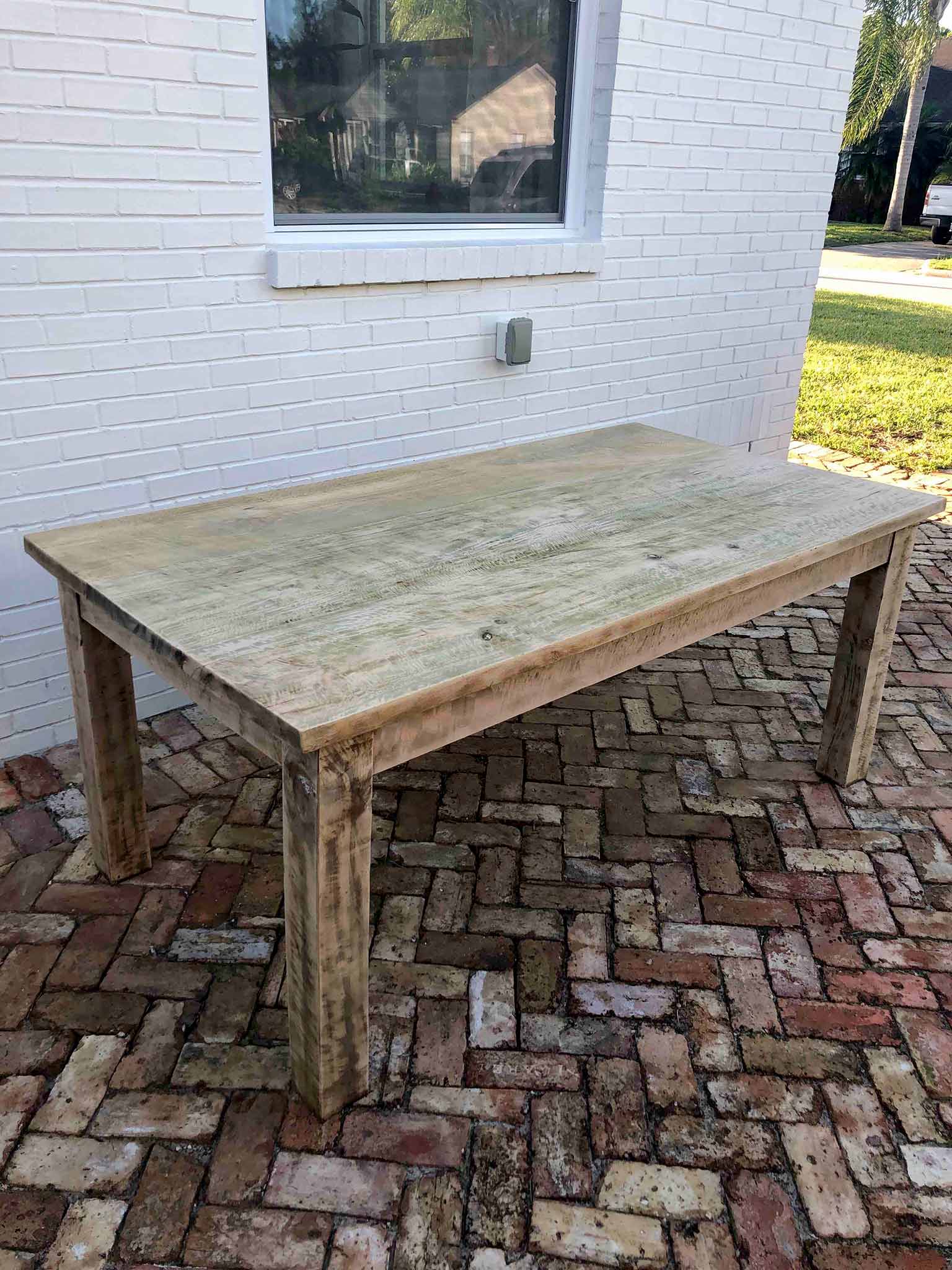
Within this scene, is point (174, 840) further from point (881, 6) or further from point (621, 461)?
point (881, 6)

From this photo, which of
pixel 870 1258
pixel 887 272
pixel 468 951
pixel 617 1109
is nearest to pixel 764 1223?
pixel 870 1258

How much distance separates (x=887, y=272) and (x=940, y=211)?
185 inches

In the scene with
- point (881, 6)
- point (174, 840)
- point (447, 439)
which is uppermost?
point (881, 6)

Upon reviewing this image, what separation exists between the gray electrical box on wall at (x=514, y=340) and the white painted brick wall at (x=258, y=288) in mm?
48

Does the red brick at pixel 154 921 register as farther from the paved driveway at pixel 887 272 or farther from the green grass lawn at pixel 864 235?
the green grass lawn at pixel 864 235

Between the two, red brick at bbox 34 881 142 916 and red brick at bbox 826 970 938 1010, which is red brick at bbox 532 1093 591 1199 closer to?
red brick at bbox 826 970 938 1010

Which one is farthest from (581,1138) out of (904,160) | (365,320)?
(904,160)

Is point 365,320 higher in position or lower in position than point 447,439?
higher

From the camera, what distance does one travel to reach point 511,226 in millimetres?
3438

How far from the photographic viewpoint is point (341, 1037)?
1687mm

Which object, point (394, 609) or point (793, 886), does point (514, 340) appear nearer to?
point (394, 609)

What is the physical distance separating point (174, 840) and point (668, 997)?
46.6 inches

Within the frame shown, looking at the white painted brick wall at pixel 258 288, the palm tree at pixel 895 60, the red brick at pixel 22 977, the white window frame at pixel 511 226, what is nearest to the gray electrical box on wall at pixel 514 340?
the white painted brick wall at pixel 258 288

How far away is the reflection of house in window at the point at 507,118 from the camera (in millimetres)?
3229
